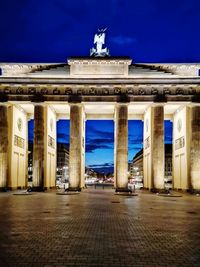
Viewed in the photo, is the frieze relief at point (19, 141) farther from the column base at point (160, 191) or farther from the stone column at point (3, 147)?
the column base at point (160, 191)

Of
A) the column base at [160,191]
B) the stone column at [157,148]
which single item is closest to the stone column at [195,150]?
the column base at [160,191]

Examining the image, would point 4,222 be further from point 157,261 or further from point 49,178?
point 49,178

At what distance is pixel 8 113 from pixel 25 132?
919 cm

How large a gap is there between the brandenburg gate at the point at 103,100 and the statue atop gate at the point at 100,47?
131 inches

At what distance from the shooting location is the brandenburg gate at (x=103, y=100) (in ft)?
171

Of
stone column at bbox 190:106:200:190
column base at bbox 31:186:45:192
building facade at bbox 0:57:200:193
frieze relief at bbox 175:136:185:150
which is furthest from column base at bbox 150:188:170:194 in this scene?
column base at bbox 31:186:45:192

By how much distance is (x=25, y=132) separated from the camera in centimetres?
6272

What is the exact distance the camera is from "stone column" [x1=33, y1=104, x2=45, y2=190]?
170ft

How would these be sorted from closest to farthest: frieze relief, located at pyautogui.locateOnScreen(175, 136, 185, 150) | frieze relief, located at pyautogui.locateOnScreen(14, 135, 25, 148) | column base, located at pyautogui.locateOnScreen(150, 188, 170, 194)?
column base, located at pyautogui.locateOnScreen(150, 188, 170, 194), frieze relief, located at pyautogui.locateOnScreen(175, 136, 185, 150), frieze relief, located at pyautogui.locateOnScreen(14, 135, 25, 148)

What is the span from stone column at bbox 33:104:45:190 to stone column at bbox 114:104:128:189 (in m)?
11.5

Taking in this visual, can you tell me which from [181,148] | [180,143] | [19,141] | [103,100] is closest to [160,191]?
[181,148]

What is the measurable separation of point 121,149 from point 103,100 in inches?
319

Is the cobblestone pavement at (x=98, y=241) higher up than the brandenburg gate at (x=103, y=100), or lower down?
lower down

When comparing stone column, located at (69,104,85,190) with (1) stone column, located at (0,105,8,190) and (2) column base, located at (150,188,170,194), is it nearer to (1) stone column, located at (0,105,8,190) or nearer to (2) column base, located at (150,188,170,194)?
(1) stone column, located at (0,105,8,190)
